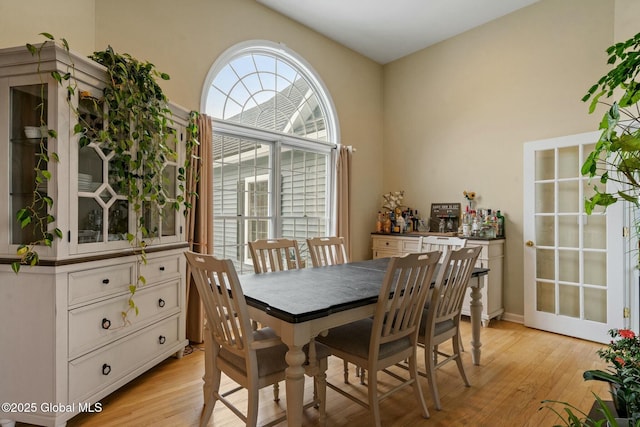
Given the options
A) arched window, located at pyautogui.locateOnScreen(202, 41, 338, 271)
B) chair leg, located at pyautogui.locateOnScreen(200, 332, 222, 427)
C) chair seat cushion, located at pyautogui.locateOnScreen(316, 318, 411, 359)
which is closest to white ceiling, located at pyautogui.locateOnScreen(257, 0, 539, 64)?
arched window, located at pyautogui.locateOnScreen(202, 41, 338, 271)

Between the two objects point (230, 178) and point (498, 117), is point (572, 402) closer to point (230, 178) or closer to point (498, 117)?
point (498, 117)

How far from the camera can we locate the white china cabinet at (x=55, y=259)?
5.97 feet

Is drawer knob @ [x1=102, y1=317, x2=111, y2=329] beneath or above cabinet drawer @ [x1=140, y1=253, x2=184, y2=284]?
beneath

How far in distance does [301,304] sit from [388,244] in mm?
3125

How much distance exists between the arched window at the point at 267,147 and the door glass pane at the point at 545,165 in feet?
7.69

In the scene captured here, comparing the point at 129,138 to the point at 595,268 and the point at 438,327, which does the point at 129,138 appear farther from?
the point at 595,268

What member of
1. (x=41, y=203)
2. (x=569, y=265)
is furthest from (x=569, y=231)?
(x=41, y=203)

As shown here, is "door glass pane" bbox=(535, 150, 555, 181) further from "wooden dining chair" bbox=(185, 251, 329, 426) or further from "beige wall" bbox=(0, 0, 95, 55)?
"beige wall" bbox=(0, 0, 95, 55)

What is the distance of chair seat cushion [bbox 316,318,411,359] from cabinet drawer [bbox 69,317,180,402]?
126 centimetres

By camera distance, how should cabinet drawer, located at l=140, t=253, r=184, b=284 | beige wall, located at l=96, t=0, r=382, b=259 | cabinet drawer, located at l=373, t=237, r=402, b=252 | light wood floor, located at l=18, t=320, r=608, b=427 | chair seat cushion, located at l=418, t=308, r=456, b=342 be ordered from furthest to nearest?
cabinet drawer, located at l=373, t=237, r=402, b=252, beige wall, located at l=96, t=0, r=382, b=259, cabinet drawer, located at l=140, t=253, r=184, b=284, chair seat cushion, located at l=418, t=308, r=456, b=342, light wood floor, located at l=18, t=320, r=608, b=427

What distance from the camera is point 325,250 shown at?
3.06m

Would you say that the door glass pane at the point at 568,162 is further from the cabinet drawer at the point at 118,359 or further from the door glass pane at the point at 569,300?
the cabinet drawer at the point at 118,359

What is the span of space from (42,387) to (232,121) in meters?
2.53

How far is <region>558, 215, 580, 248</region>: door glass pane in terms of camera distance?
11.1ft
